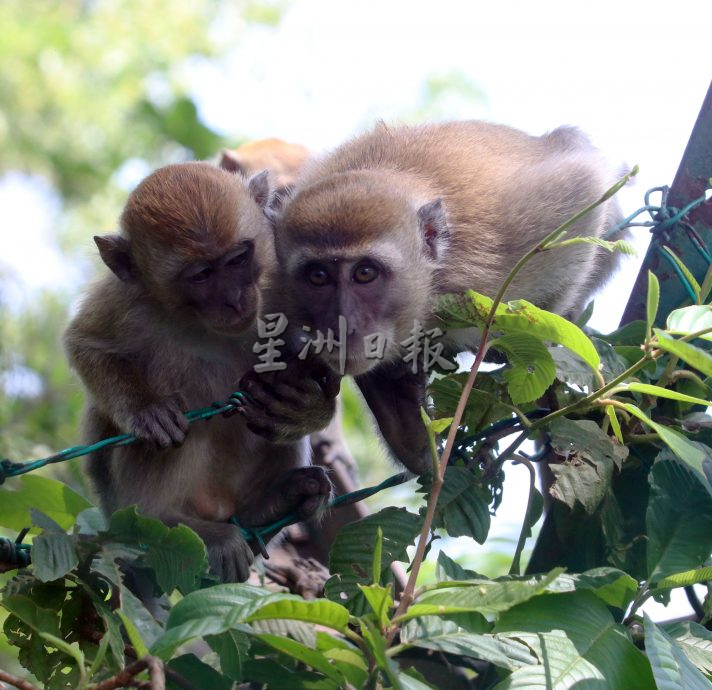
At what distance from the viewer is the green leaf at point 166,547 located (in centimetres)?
250

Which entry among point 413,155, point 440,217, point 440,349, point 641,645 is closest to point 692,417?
point 641,645

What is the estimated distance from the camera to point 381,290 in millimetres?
3711

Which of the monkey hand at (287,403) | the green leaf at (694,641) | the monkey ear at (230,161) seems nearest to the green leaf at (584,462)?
the green leaf at (694,641)

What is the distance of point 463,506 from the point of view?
2.69 metres

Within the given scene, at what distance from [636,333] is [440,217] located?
1000mm

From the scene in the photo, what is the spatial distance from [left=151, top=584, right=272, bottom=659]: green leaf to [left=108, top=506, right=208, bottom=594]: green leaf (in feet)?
1.81

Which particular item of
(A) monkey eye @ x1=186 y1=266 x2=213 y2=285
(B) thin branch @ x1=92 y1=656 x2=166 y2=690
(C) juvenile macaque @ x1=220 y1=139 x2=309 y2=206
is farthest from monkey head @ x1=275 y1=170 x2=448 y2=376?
(C) juvenile macaque @ x1=220 y1=139 x2=309 y2=206

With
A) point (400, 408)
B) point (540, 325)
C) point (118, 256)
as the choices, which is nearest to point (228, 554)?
point (400, 408)

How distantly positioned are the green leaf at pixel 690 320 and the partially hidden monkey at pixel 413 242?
4.75 ft

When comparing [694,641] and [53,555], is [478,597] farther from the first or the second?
[53,555]

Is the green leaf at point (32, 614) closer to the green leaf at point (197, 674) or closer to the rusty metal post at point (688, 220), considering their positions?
the green leaf at point (197, 674)

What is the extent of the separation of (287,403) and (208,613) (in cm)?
175

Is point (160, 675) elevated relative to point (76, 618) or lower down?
elevated

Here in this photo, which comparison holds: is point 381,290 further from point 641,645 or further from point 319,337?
point 641,645
